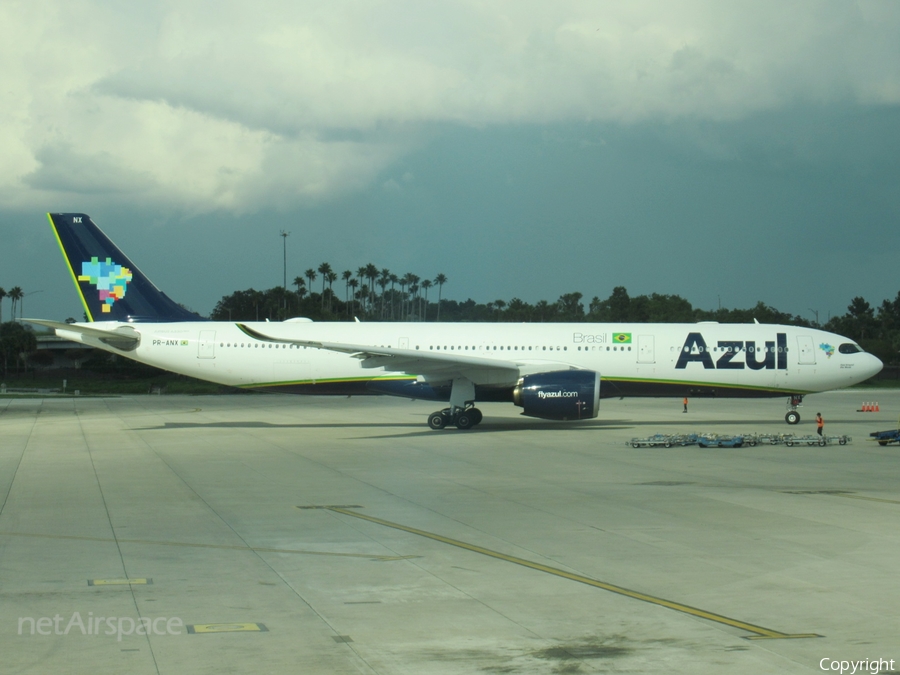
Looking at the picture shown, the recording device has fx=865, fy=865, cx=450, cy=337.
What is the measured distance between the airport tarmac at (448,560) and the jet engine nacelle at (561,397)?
3280 mm

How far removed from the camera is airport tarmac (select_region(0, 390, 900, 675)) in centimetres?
752

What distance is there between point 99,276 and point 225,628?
26288 mm

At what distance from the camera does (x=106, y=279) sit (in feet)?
104

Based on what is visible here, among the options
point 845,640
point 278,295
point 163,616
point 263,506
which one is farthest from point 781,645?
point 278,295

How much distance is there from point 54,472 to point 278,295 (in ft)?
303

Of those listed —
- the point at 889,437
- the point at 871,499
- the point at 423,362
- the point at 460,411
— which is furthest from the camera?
the point at 460,411

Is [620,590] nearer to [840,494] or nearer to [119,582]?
[119,582]

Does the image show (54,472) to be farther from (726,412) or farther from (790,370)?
(726,412)

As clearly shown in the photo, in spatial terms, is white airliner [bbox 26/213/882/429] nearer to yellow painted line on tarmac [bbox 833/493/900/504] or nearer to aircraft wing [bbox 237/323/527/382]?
Answer: aircraft wing [bbox 237/323/527/382]

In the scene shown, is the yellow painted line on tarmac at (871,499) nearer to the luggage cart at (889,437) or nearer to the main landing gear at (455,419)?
the luggage cart at (889,437)

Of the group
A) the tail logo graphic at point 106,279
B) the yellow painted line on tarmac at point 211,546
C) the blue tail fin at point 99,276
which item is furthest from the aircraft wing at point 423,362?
the yellow painted line on tarmac at point 211,546

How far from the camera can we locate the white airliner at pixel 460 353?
1155 inches

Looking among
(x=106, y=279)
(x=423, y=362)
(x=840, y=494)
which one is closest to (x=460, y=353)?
(x=423, y=362)

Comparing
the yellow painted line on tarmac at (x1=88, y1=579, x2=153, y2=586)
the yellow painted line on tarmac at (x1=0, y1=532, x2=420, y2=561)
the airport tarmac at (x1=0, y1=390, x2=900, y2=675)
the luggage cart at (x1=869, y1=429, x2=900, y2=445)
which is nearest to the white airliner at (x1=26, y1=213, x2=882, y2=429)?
the luggage cart at (x1=869, y1=429, x2=900, y2=445)
